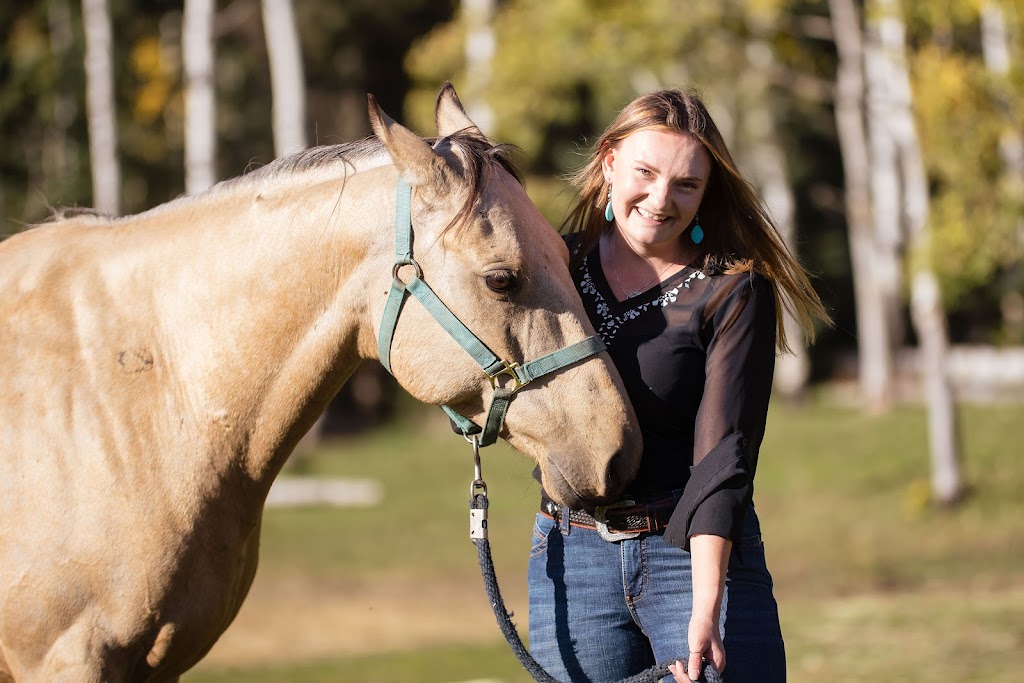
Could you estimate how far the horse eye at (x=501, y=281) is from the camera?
2.73 metres

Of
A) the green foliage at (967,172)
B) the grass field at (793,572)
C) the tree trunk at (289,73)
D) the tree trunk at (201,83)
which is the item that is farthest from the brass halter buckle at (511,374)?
the tree trunk at (289,73)

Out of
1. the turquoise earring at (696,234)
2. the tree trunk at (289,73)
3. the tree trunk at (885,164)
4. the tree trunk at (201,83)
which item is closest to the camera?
the turquoise earring at (696,234)

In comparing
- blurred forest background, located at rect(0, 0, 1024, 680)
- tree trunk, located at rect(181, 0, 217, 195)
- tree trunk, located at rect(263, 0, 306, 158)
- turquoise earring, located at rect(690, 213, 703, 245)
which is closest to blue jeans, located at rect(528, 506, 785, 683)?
turquoise earring, located at rect(690, 213, 703, 245)

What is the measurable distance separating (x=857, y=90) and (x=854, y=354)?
61.4 ft

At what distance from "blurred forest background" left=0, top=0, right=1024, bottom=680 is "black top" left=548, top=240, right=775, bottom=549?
3.08 feet

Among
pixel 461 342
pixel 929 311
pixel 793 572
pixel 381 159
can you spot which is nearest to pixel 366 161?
pixel 381 159

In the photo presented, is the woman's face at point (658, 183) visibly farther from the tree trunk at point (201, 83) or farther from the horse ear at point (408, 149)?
the tree trunk at point (201, 83)

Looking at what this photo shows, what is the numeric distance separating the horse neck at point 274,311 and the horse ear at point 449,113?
0.95 ft

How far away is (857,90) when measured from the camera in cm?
1609

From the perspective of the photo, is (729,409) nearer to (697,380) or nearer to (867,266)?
(697,380)

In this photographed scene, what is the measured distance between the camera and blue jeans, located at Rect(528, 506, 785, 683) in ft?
9.12

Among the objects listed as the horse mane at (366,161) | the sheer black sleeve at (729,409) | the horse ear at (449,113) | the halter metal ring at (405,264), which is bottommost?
the sheer black sleeve at (729,409)

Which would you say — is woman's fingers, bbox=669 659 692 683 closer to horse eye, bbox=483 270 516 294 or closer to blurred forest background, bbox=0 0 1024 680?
horse eye, bbox=483 270 516 294

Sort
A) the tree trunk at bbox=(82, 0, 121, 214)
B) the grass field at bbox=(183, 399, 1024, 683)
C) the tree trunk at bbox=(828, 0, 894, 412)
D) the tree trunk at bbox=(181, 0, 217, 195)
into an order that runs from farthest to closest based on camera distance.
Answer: the tree trunk at bbox=(828, 0, 894, 412) < the tree trunk at bbox=(82, 0, 121, 214) < the tree trunk at bbox=(181, 0, 217, 195) < the grass field at bbox=(183, 399, 1024, 683)
